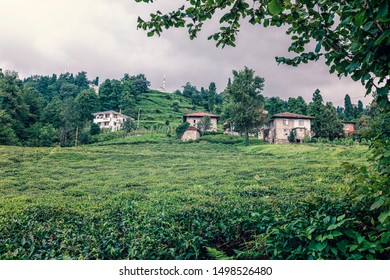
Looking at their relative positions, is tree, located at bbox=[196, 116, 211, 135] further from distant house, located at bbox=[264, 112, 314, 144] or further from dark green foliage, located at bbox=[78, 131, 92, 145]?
dark green foliage, located at bbox=[78, 131, 92, 145]

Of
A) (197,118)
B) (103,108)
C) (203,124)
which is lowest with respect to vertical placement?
(203,124)

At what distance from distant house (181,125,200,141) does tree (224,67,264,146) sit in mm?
6862

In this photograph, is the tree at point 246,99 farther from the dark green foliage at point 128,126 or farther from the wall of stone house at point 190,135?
the dark green foliage at point 128,126

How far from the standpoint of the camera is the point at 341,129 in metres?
34.4

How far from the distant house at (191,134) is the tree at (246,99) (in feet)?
22.5

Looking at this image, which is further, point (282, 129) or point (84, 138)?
point (282, 129)

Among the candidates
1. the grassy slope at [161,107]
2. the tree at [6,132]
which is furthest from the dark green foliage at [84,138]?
the grassy slope at [161,107]

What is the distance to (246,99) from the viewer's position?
3009cm

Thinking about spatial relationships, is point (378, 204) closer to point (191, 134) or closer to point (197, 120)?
point (191, 134)

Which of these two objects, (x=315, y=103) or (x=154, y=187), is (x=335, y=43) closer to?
(x=154, y=187)

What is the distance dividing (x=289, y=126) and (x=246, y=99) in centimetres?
813

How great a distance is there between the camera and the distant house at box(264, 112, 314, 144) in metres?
34.6

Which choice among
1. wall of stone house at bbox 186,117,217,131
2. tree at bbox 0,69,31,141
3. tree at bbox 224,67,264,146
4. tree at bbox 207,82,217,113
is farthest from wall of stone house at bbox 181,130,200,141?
tree at bbox 0,69,31,141

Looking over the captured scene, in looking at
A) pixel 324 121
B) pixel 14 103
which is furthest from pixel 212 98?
pixel 14 103
